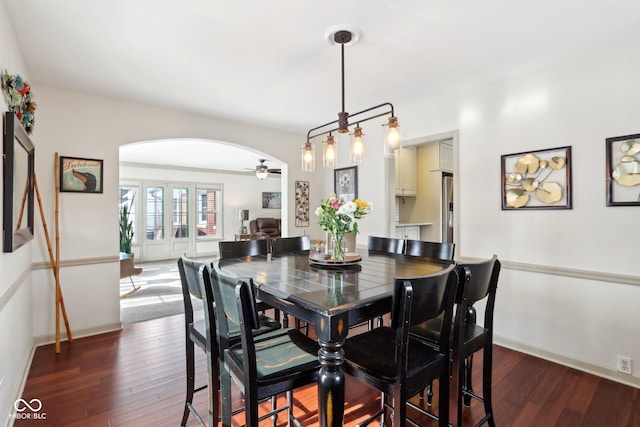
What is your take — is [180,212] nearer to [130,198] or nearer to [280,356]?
[130,198]

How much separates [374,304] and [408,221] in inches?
147

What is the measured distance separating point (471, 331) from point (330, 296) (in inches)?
36.6

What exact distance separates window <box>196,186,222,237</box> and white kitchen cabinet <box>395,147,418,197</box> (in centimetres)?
584

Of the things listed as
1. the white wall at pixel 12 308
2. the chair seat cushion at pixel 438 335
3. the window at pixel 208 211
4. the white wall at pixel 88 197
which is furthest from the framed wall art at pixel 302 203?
the window at pixel 208 211

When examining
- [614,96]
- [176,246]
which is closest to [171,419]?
[614,96]

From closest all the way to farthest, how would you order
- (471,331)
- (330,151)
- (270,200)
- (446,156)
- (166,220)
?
1. (471,331)
2. (330,151)
3. (446,156)
4. (166,220)
5. (270,200)

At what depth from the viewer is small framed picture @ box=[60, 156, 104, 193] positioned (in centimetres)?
303

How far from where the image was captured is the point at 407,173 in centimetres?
471

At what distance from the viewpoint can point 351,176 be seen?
450cm

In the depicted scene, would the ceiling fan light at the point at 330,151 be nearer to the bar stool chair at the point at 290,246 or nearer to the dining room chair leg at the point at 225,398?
the bar stool chair at the point at 290,246

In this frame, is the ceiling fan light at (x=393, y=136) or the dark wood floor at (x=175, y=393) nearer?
the dark wood floor at (x=175, y=393)

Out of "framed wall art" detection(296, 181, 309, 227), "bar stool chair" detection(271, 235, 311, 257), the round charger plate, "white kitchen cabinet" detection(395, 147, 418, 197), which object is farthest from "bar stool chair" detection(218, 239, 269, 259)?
"white kitchen cabinet" detection(395, 147, 418, 197)

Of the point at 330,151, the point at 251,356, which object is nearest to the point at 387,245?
the point at 330,151

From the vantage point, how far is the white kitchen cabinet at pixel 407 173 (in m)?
4.57
